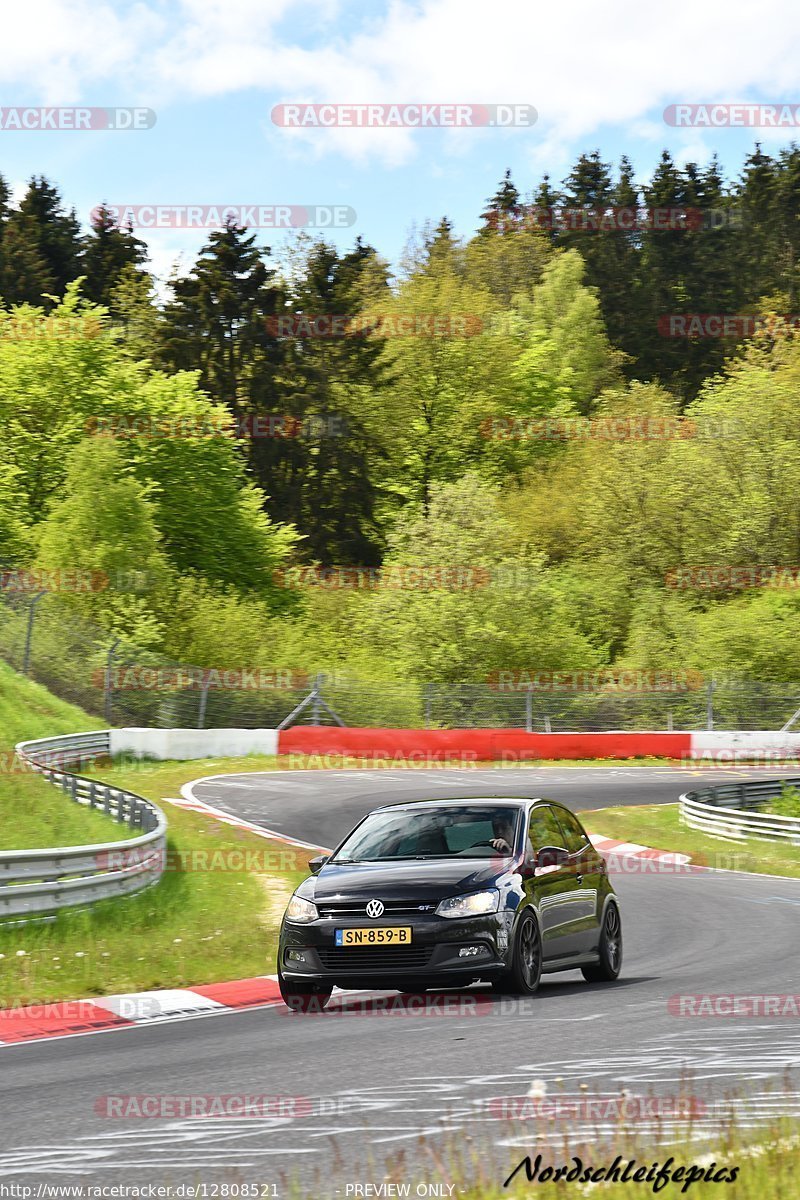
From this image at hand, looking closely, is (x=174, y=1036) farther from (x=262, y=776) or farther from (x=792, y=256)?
(x=792, y=256)

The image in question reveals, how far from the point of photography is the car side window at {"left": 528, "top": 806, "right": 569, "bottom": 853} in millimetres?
12188

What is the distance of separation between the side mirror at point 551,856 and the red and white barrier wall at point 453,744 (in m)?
26.1

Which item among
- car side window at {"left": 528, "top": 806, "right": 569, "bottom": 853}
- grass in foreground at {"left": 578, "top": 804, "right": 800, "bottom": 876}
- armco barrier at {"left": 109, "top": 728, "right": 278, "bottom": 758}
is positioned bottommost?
grass in foreground at {"left": 578, "top": 804, "right": 800, "bottom": 876}

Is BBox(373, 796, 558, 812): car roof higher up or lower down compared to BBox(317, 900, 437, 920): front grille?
higher up

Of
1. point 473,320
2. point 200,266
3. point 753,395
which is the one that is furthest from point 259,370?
point 753,395

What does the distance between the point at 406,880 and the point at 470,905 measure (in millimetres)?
512

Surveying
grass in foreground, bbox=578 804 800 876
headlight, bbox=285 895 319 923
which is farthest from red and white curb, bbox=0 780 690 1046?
grass in foreground, bbox=578 804 800 876

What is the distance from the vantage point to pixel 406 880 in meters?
11.2

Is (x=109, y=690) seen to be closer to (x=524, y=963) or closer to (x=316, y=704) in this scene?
(x=316, y=704)

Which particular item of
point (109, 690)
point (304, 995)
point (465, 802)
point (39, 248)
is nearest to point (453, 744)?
point (109, 690)

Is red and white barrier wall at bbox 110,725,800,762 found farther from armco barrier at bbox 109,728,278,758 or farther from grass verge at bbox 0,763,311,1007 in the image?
grass verge at bbox 0,763,311,1007

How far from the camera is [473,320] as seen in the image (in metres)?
75.4

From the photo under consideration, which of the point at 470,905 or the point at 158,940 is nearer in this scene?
the point at 470,905

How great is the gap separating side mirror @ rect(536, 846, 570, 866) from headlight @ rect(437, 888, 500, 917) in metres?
0.95
